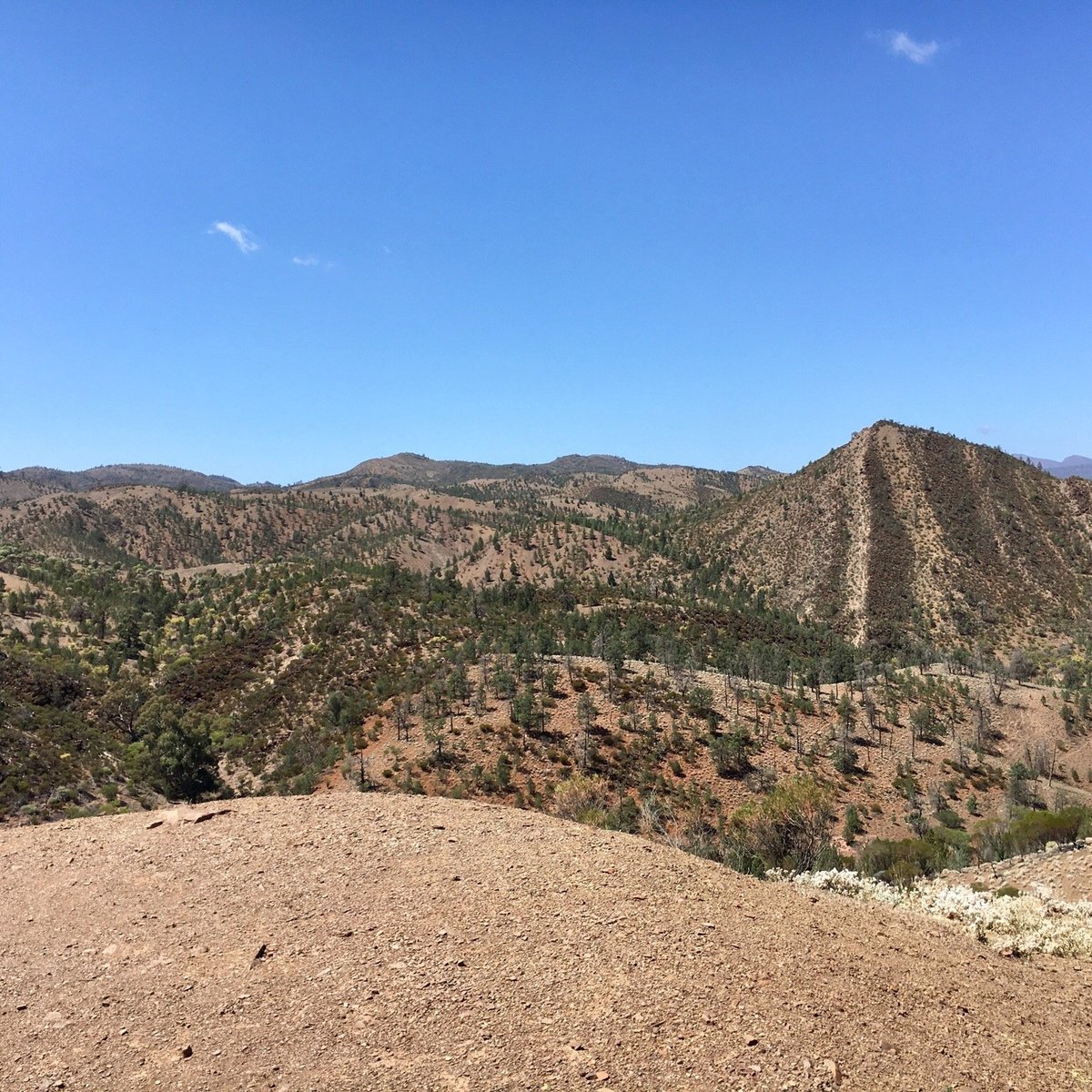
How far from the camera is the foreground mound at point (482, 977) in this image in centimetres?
752

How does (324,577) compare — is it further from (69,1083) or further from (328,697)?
(69,1083)

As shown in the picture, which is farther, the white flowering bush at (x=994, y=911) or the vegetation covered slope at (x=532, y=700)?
the vegetation covered slope at (x=532, y=700)

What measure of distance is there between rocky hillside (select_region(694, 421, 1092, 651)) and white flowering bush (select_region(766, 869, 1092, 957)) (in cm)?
8117

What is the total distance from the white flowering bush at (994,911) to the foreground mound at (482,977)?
619 mm

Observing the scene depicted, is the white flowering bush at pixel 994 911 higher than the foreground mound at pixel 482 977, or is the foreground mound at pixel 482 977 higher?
the foreground mound at pixel 482 977

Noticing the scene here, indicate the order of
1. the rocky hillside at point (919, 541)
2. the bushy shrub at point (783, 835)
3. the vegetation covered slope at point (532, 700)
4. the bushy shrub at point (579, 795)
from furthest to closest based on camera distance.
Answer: the rocky hillside at point (919, 541), the vegetation covered slope at point (532, 700), the bushy shrub at point (579, 795), the bushy shrub at point (783, 835)

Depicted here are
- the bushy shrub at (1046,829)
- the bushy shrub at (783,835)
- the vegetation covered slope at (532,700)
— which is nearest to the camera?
the bushy shrub at (783,835)

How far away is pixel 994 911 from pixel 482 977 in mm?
10052

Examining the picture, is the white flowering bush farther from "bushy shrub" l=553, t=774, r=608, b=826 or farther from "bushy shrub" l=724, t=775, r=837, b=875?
"bushy shrub" l=553, t=774, r=608, b=826

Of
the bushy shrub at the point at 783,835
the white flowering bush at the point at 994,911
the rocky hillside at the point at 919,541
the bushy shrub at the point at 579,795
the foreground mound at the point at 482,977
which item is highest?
the rocky hillside at the point at 919,541

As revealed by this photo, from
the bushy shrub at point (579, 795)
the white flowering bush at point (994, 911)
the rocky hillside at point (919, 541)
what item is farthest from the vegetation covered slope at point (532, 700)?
the white flowering bush at point (994, 911)

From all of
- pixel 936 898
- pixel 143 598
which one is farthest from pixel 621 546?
pixel 936 898

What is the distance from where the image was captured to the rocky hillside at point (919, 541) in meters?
94.8

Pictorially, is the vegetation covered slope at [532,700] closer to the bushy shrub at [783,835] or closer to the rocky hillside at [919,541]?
the bushy shrub at [783,835]
